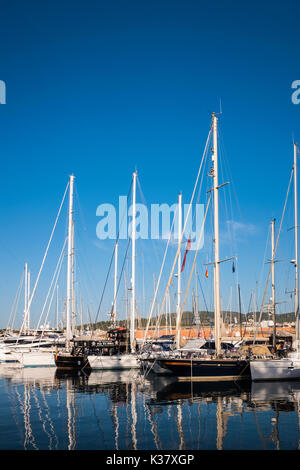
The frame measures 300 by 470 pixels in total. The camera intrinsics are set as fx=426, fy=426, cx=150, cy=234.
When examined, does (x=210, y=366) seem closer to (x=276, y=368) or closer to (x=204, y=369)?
(x=204, y=369)

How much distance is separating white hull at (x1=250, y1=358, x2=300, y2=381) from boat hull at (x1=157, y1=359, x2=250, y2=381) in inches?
61.4

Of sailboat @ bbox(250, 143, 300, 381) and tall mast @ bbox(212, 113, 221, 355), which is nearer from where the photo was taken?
sailboat @ bbox(250, 143, 300, 381)

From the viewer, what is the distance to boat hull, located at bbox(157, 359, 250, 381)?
33.1 meters

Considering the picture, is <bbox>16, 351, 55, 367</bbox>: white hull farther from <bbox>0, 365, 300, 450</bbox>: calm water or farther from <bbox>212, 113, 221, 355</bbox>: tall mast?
<bbox>212, 113, 221, 355</bbox>: tall mast

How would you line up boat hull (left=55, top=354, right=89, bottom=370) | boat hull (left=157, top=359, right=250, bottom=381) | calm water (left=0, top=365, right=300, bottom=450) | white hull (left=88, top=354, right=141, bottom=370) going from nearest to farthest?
calm water (left=0, top=365, right=300, bottom=450) → boat hull (left=157, top=359, right=250, bottom=381) → white hull (left=88, top=354, right=141, bottom=370) → boat hull (left=55, top=354, right=89, bottom=370)

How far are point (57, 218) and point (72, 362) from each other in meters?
18.8

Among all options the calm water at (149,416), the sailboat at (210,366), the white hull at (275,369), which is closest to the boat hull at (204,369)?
the sailboat at (210,366)

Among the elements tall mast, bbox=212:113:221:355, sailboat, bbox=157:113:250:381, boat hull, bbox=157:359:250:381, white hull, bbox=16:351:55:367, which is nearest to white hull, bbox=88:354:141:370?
white hull, bbox=16:351:55:367

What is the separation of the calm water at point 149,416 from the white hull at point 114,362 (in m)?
8.87

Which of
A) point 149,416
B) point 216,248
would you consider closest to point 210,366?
point 216,248

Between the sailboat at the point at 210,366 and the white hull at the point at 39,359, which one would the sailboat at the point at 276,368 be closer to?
the sailboat at the point at 210,366

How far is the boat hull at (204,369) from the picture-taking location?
33.1 m

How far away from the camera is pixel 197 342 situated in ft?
139
